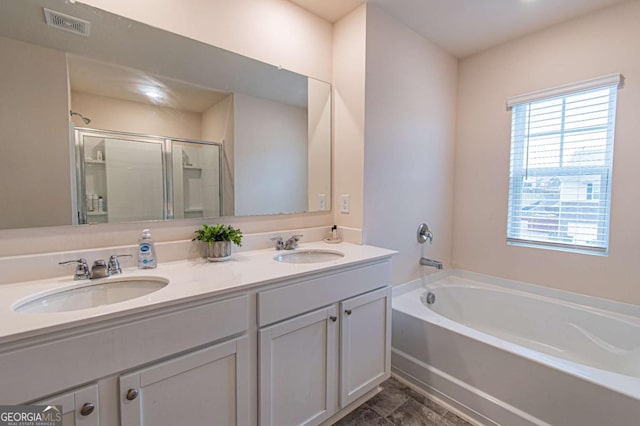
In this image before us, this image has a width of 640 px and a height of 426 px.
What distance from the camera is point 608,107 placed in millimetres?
1894

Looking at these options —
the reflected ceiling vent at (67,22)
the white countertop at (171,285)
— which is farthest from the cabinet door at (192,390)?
the reflected ceiling vent at (67,22)

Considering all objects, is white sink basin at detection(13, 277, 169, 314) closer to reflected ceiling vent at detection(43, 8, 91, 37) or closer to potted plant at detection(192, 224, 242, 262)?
potted plant at detection(192, 224, 242, 262)

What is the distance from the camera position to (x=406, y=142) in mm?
2215

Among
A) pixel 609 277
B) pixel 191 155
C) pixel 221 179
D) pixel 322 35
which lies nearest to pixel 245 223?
pixel 221 179

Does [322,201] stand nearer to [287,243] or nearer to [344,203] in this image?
[344,203]

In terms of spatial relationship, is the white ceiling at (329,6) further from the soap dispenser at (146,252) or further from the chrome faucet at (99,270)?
the chrome faucet at (99,270)

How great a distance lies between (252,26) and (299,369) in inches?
75.0

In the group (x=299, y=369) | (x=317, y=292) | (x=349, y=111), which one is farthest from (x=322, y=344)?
(x=349, y=111)

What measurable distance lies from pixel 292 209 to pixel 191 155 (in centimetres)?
72

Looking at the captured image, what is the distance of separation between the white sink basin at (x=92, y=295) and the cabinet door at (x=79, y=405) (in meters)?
0.37

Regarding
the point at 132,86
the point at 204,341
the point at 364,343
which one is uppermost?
the point at 132,86

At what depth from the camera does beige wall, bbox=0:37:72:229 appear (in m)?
1.10

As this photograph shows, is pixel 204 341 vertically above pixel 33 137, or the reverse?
pixel 33 137

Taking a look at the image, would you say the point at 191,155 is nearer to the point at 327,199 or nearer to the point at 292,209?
the point at 292,209
